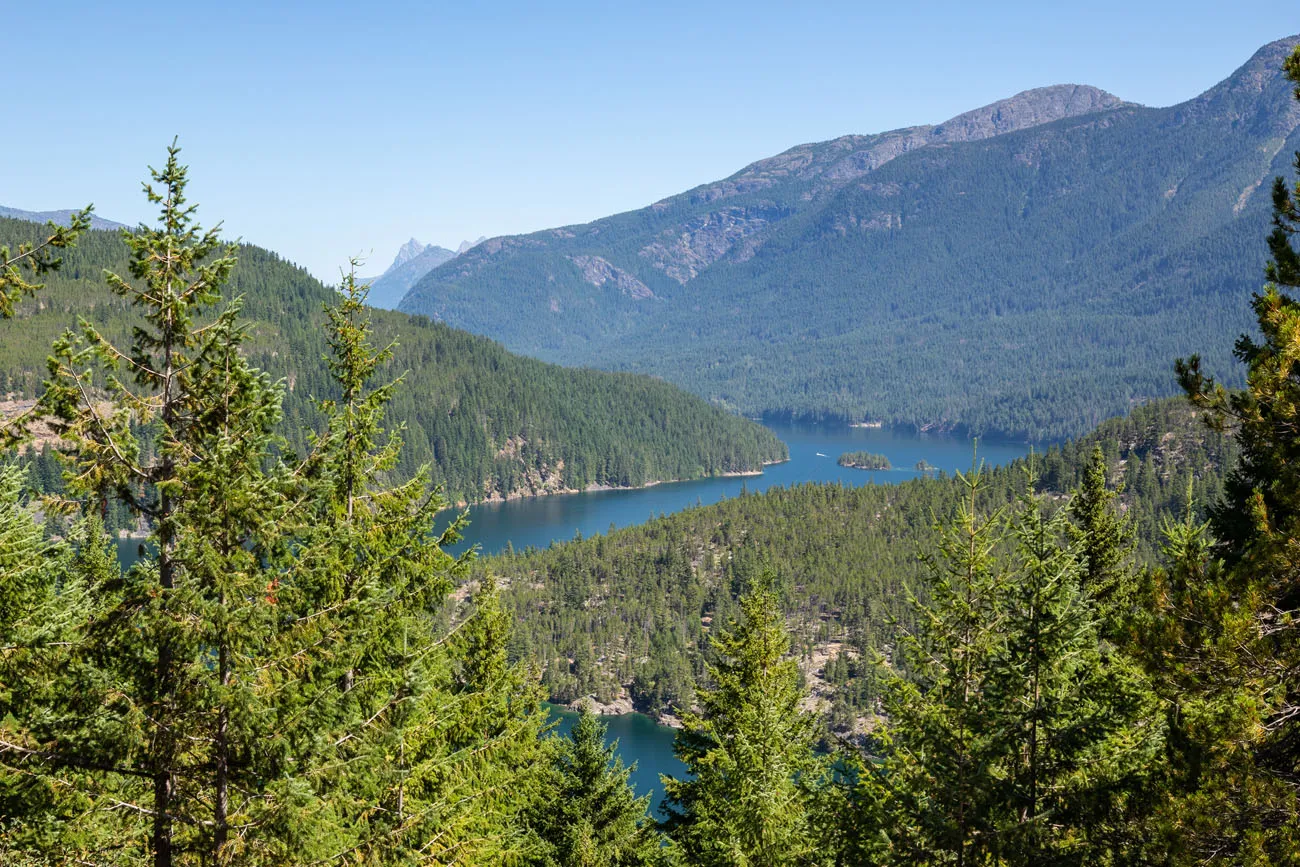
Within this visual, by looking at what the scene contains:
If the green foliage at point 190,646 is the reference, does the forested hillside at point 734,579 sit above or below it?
below

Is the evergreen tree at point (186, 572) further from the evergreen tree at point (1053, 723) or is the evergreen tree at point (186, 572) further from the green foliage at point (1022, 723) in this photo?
the evergreen tree at point (1053, 723)

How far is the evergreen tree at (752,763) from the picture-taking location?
21.9 meters

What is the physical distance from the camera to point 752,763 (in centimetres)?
2309

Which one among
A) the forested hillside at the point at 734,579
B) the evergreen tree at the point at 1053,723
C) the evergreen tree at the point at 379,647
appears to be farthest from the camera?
the forested hillside at the point at 734,579

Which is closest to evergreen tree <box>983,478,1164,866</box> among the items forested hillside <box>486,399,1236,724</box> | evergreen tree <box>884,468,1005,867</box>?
evergreen tree <box>884,468,1005,867</box>

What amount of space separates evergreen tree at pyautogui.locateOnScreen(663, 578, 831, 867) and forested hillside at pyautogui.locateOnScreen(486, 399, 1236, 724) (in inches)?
3745

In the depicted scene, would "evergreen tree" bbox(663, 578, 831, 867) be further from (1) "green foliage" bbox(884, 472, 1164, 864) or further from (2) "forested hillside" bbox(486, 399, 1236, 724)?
(2) "forested hillside" bbox(486, 399, 1236, 724)

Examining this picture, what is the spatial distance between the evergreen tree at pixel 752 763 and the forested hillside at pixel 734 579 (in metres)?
95.1

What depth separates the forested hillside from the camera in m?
134

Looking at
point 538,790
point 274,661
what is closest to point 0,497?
point 274,661

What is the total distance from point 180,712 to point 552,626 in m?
142

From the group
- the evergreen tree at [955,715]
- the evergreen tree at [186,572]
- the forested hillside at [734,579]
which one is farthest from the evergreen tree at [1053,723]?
the forested hillside at [734,579]

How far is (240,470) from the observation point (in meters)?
11.9

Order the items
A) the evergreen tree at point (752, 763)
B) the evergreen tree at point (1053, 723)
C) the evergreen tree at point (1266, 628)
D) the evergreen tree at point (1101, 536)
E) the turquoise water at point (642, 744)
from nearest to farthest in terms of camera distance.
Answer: the evergreen tree at point (1266, 628), the evergreen tree at point (1053, 723), the evergreen tree at point (752, 763), the evergreen tree at point (1101, 536), the turquoise water at point (642, 744)
